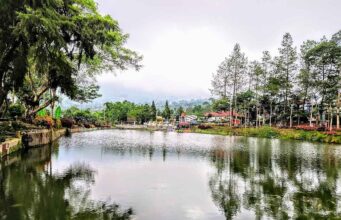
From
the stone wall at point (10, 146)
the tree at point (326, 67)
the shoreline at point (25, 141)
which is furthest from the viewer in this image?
the tree at point (326, 67)

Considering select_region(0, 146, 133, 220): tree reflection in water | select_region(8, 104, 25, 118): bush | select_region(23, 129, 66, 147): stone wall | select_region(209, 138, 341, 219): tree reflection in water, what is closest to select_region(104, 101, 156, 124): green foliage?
select_region(8, 104, 25, 118): bush

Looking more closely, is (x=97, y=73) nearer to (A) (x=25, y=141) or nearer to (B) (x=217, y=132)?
(A) (x=25, y=141)

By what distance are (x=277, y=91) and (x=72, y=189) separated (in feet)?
154

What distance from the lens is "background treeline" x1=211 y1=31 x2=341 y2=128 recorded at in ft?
149

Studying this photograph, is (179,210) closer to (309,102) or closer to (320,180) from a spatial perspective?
(320,180)

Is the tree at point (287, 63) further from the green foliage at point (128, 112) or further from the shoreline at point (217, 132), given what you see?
the green foliage at point (128, 112)

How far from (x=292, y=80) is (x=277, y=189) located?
43.7 m

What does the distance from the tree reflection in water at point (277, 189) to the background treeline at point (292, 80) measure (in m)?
30.3

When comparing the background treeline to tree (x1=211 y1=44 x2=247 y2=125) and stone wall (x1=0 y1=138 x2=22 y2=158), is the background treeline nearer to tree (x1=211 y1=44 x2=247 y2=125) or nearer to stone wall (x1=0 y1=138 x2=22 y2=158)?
tree (x1=211 y1=44 x2=247 y2=125)

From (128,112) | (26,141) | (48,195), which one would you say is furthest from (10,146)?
(128,112)

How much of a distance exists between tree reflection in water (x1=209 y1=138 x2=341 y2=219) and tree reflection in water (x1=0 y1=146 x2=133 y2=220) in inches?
132

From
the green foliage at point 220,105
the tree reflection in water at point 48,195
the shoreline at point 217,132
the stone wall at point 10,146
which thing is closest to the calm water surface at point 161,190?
the tree reflection in water at point 48,195

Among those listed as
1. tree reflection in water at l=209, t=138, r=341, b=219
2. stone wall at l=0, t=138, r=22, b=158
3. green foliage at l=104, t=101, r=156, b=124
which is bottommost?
tree reflection in water at l=209, t=138, r=341, b=219

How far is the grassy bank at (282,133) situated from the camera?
36969 millimetres
